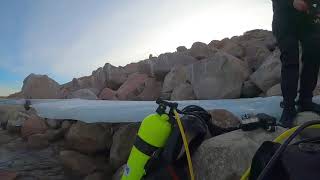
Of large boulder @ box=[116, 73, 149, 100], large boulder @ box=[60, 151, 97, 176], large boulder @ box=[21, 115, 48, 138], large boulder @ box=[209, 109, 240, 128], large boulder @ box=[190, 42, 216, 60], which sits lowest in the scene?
large boulder @ box=[60, 151, 97, 176]

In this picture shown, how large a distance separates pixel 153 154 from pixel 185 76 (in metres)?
4.46

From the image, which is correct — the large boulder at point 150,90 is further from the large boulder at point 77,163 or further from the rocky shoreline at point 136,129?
the large boulder at point 77,163

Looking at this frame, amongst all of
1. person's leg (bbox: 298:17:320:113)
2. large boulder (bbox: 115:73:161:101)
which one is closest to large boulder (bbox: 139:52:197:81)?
large boulder (bbox: 115:73:161:101)

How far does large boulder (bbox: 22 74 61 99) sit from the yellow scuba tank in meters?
5.80

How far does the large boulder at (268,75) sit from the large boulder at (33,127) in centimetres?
322

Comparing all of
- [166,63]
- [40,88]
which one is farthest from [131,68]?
[40,88]

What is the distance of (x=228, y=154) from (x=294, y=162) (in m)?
1.31

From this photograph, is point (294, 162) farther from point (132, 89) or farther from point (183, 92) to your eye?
point (132, 89)

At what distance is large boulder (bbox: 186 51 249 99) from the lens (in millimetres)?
5758

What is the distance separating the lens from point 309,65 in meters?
3.68

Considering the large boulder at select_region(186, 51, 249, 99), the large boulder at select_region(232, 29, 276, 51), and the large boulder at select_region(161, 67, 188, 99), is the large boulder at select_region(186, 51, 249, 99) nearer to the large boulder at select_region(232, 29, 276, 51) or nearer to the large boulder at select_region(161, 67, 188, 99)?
the large boulder at select_region(161, 67, 188, 99)

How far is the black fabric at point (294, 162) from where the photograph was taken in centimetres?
149

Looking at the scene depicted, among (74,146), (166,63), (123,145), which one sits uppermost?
(166,63)

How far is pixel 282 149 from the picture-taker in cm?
158
